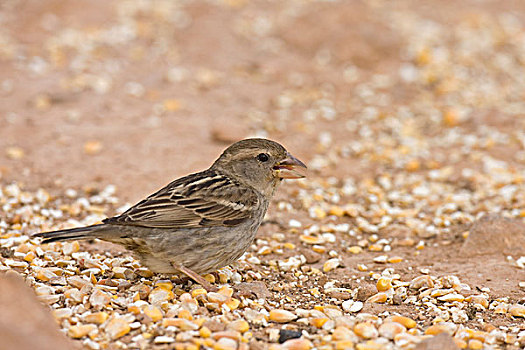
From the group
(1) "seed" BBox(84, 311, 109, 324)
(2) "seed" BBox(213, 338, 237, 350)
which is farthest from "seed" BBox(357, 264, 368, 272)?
(1) "seed" BBox(84, 311, 109, 324)

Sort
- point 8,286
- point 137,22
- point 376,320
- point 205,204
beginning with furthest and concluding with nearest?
point 137,22, point 205,204, point 376,320, point 8,286

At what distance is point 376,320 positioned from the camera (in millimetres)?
3752

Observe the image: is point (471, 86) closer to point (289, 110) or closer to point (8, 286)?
point (289, 110)

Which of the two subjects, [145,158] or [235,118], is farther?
[235,118]

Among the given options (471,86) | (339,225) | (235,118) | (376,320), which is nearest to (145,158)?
(235,118)

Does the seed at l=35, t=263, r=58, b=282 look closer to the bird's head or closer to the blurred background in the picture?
the bird's head

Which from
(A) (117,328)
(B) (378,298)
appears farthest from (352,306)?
(A) (117,328)

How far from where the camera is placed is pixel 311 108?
8.04 meters

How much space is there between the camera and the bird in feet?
13.2

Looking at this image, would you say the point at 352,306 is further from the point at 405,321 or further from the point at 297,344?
the point at 297,344

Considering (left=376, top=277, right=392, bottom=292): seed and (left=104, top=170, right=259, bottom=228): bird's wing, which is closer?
(left=104, top=170, right=259, bottom=228): bird's wing

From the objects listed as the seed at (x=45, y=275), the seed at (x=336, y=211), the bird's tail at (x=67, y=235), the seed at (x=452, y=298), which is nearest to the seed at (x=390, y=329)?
the seed at (x=452, y=298)

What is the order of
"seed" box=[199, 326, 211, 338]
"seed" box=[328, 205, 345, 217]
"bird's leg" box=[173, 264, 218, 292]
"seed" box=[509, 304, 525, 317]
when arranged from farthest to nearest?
"seed" box=[328, 205, 345, 217], "bird's leg" box=[173, 264, 218, 292], "seed" box=[509, 304, 525, 317], "seed" box=[199, 326, 211, 338]

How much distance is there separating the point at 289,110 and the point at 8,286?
211 inches
